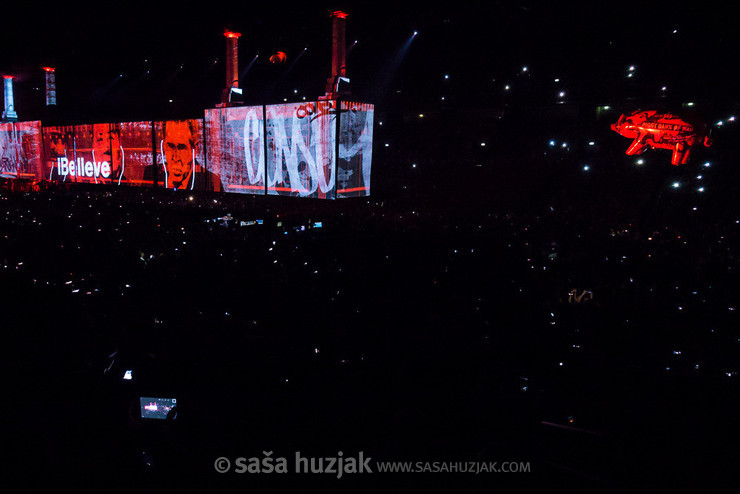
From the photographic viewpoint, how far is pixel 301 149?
1105 cm

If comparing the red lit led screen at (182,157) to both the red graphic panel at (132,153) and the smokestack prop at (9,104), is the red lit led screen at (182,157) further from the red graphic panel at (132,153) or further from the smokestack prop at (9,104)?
the smokestack prop at (9,104)

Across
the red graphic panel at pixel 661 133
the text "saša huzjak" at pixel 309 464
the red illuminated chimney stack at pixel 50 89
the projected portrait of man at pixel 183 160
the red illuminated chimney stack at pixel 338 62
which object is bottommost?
the text "saša huzjak" at pixel 309 464

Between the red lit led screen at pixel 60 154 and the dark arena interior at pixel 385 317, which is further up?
the red lit led screen at pixel 60 154

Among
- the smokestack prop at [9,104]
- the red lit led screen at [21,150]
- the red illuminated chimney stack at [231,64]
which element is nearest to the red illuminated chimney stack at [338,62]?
the red illuminated chimney stack at [231,64]

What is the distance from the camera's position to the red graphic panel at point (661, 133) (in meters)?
12.9

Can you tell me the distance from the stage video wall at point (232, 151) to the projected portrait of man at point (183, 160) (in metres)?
0.03

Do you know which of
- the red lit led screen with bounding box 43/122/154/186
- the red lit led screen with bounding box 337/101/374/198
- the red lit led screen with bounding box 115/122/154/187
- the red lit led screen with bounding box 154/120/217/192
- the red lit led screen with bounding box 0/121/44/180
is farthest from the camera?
the red lit led screen with bounding box 0/121/44/180

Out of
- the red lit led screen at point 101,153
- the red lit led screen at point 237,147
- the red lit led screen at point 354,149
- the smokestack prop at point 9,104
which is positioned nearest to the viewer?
the red lit led screen at point 354,149


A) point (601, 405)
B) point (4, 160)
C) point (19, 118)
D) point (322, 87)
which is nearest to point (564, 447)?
point (601, 405)

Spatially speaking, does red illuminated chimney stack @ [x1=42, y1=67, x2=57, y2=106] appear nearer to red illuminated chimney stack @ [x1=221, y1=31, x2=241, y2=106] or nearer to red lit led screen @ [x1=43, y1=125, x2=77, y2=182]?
red lit led screen @ [x1=43, y1=125, x2=77, y2=182]

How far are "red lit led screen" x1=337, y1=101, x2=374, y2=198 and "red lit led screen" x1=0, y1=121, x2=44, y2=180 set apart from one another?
15058 millimetres

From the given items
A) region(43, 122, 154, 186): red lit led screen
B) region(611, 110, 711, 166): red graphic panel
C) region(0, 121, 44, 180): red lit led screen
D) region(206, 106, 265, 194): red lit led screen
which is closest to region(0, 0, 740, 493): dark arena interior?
region(611, 110, 711, 166): red graphic panel

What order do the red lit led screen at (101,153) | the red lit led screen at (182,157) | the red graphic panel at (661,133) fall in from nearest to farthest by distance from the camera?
the red graphic panel at (661,133) < the red lit led screen at (182,157) < the red lit led screen at (101,153)

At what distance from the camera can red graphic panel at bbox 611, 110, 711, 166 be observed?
12891 mm
